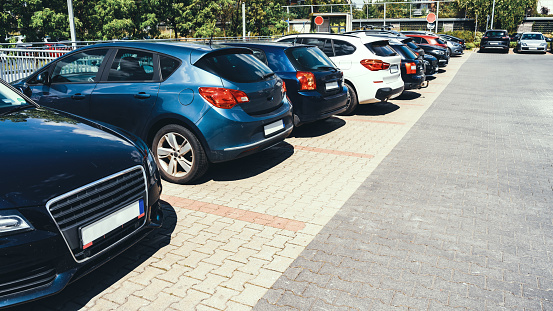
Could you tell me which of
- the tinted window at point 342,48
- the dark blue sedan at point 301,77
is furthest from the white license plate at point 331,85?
the tinted window at point 342,48

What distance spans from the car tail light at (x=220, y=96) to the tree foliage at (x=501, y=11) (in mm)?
50791

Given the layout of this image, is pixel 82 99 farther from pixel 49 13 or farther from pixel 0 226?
pixel 49 13

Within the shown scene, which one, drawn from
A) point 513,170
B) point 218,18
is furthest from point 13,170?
point 218,18

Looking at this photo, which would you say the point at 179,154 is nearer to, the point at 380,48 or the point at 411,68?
the point at 380,48

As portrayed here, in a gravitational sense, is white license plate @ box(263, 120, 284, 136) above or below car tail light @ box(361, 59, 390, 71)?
below

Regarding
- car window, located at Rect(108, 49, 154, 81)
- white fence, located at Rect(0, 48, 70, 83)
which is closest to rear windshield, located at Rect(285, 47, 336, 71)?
car window, located at Rect(108, 49, 154, 81)

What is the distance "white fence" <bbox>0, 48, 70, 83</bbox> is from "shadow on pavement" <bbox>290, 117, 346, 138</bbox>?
7409 millimetres

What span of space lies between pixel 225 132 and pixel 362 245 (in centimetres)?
211

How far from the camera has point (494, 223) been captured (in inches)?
180

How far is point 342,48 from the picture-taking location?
10.2 meters

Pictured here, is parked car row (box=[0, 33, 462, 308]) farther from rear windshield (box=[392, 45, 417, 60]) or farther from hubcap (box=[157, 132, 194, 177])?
rear windshield (box=[392, 45, 417, 60])

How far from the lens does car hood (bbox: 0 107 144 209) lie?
274cm

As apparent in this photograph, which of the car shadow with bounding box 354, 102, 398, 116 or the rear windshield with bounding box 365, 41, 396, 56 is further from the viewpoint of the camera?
the car shadow with bounding box 354, 102, 398, 116

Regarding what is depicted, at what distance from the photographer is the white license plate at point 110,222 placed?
2.98 meters
